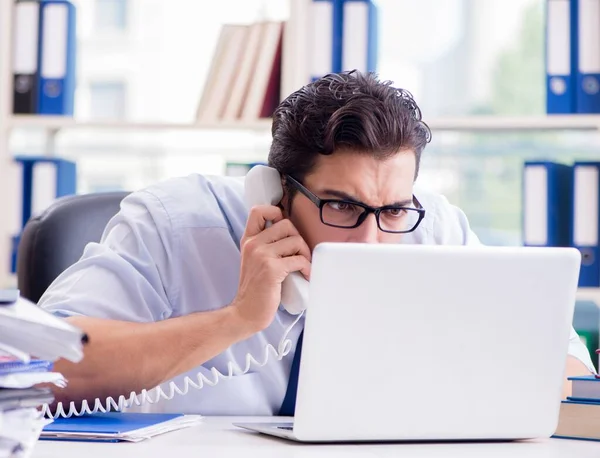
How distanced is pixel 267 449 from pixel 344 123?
0.67 m

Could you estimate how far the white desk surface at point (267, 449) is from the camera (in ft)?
3.20

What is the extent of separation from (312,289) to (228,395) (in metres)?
0.58

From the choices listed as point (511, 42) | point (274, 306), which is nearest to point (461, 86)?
point (511, 42)

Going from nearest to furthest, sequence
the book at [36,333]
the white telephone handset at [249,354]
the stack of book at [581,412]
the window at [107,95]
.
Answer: the book at [36,333]
the stack of book at [581,412]
the white telephone handset at [249,354]
the window at [107,95]

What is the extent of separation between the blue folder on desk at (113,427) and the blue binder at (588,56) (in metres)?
1.66

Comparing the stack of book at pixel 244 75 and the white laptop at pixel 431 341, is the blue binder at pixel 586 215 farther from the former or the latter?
the white laptop at pixel 431 341

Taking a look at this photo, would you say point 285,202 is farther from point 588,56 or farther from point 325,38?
point 588,56

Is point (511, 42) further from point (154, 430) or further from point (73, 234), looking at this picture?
point (154, 430)

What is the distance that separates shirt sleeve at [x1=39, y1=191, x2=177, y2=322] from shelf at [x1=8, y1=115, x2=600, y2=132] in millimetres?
968

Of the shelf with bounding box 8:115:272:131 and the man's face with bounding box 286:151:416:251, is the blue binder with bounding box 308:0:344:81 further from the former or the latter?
the man's face with bounding box 286:151:416:251

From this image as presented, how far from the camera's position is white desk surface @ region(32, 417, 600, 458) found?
98cm

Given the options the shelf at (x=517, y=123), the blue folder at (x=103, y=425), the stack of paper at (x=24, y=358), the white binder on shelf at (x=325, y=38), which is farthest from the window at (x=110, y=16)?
the stack of paper at (x=24, y=358)

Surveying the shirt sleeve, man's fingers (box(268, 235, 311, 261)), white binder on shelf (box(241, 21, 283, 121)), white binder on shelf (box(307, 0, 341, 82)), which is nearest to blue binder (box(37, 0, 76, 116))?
white binder on shelf (box(241, 21, 283, 121))

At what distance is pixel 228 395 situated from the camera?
1495mm
